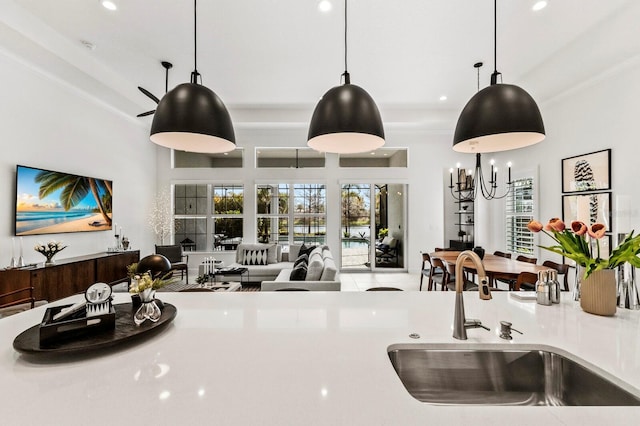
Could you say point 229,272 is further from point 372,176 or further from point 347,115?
point 347,115

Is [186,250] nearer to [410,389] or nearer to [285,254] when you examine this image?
[285,254]

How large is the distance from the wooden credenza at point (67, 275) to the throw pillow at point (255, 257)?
2.08 metres

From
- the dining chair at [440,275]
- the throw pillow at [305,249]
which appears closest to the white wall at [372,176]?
the throw pillow at [305,249]

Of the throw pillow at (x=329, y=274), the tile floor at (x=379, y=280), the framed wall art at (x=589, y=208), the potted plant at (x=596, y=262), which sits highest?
the framed wall art at (x=589, y=208)

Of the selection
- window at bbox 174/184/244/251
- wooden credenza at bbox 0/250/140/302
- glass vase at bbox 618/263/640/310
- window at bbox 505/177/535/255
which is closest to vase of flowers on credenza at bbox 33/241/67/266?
wooden credenza at bbox 0/250/140/302

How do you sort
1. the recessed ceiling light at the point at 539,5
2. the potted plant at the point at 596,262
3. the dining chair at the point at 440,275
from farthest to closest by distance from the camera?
1. the dining chair at the point at 440,275
2. the recessed ceiling light at the point at 539,5
3. the potted plant at the point at 596,262

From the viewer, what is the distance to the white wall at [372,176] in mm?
6852

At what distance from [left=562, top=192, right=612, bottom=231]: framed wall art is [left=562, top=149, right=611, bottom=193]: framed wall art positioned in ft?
0.35

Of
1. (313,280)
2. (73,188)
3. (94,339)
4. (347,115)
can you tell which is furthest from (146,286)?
(73,188)

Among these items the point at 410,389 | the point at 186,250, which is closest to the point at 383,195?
the point at 186,250

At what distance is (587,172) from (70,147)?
7.79m

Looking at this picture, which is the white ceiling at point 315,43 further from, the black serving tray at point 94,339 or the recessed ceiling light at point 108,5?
the black serving tray at point 94,339

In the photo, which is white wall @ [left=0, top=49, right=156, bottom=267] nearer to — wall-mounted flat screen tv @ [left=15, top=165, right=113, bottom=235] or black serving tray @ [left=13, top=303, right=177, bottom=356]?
wall-mounted flat screen tv @ [left=15, top=165, right=113, bottom=235]

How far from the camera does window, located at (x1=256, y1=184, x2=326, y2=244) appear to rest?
23.3ft
